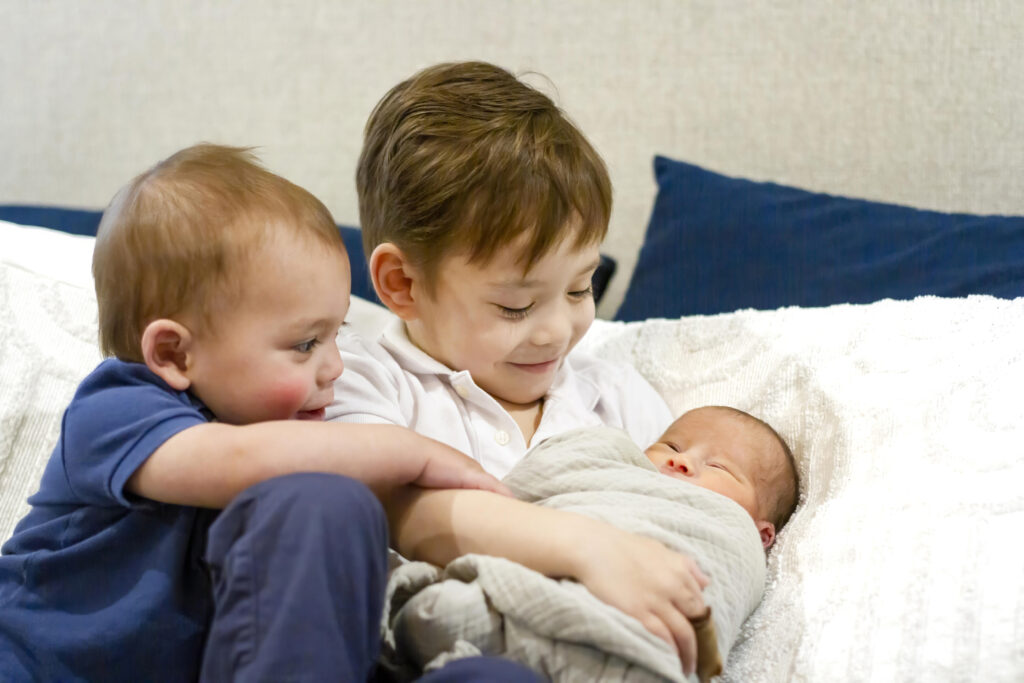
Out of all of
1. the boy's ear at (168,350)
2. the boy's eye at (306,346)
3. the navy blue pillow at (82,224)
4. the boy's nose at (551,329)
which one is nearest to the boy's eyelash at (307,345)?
the boy's eye at (306,346)

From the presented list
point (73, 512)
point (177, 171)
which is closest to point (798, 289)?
point (177, 171)

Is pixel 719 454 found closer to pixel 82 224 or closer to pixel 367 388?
pixel 367 388

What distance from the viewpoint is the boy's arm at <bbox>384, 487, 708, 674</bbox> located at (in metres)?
0.88

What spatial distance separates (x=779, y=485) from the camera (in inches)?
50.9

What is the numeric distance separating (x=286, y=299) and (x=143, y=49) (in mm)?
1668

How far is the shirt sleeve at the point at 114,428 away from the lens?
0.90 meters

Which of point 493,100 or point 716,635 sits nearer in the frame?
point 716,635

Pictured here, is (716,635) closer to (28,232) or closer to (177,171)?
(177,171)

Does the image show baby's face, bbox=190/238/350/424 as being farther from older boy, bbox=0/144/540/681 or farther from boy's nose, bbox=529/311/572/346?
boy's nose, bbox=529/311/572/346

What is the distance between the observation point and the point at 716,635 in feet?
3.01

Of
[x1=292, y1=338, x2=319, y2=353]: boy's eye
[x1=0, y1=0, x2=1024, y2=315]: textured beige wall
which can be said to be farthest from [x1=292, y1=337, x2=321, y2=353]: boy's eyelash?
[x1=0, y1=0, x2=1024, y2=315]: textured beige wall

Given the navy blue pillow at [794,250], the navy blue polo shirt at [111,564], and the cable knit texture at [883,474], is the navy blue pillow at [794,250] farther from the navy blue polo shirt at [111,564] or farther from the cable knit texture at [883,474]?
the navy blue polo shirt at [111,564]

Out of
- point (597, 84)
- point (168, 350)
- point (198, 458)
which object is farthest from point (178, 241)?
point (597, 84)

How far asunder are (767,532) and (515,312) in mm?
454
